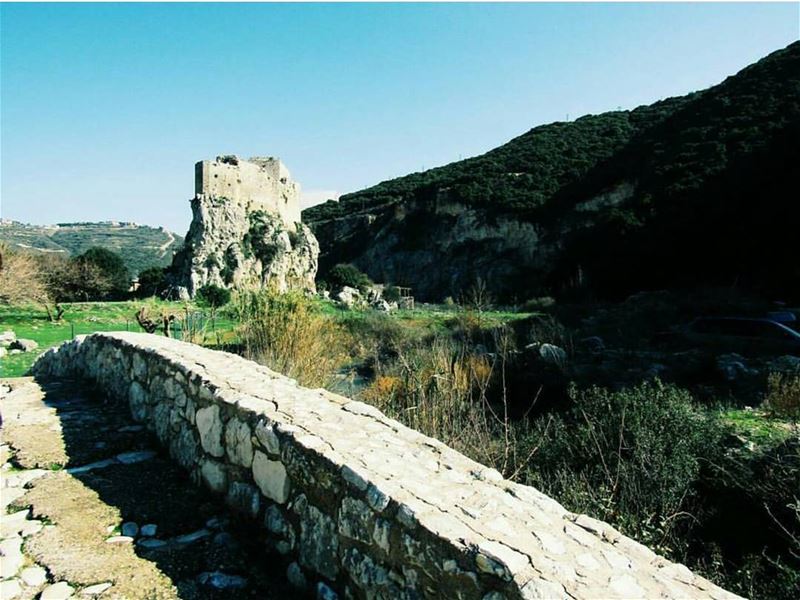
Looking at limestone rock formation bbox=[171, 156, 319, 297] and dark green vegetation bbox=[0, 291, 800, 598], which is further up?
limestone rock formation bbox=[171, 156, 319, 297]

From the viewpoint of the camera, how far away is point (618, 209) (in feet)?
132

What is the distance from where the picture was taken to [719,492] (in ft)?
21.3

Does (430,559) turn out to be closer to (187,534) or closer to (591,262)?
(187,534)

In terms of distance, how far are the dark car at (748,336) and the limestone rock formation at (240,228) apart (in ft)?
84.8

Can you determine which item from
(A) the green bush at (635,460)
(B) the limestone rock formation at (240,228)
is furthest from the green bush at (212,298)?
(B) the limestone rock formation at (240,228)

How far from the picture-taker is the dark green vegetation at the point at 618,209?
95.8ft

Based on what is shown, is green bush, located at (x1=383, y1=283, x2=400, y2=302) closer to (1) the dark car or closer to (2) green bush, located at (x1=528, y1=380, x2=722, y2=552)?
(1) the dark car

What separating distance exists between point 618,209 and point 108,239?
72634 mm

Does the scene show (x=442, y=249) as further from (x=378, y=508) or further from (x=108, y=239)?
(x=108, y=239)

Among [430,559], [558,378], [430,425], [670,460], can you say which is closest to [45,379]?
[430,425]

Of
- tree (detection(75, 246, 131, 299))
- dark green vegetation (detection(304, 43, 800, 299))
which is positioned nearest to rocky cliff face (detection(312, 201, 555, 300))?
dark green vegetation (detection(304, 43, 800, 299))

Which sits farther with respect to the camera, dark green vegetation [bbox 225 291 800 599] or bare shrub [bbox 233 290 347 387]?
bare shrub [bbox 233 290 347 387]

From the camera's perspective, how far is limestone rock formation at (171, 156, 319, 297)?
39.9 m

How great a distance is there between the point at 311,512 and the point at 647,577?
4.64 ft
